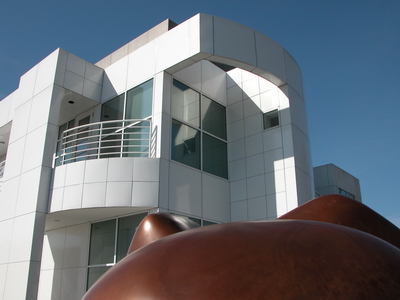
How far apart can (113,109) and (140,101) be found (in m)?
1.76

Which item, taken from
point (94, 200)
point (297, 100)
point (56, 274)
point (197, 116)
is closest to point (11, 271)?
point (56, 274)

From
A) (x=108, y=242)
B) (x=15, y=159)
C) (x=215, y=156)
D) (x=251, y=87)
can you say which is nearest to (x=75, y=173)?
(x=108, y=242)

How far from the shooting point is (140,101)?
1505cm

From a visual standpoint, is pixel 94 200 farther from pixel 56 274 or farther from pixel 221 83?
pixel 221 83

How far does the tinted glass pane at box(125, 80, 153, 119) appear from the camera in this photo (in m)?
14.7

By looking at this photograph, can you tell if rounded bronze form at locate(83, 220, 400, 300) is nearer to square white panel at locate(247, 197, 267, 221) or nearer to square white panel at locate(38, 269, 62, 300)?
square white panel at locate(247, 197, 267, 221)

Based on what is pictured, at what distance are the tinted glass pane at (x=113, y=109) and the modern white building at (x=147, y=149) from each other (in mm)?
67

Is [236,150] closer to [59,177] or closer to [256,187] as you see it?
[256,187]

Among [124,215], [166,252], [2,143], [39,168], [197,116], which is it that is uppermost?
[2,143]

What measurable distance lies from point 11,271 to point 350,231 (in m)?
14.2

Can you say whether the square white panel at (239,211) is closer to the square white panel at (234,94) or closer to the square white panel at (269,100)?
the square white panel at (269,100)

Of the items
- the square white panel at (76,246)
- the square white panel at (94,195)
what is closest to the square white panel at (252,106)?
the square white panel at (94,195)

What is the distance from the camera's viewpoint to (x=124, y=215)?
13.9 metres

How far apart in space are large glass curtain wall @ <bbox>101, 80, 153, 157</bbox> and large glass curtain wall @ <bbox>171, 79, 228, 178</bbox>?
981 millimetres
